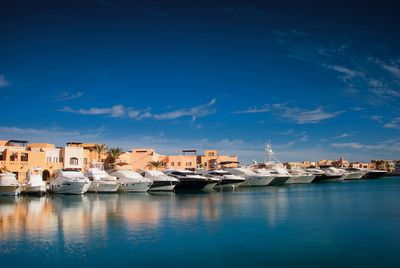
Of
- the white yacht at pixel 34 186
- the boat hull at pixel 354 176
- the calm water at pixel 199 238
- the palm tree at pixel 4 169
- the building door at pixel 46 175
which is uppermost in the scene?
the palm tree at pixel 4 169

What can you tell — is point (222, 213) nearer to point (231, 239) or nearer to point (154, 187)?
point (231, 239)

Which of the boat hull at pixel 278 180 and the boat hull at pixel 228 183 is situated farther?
the boat hull at pixel 278 180

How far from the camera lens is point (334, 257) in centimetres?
2025

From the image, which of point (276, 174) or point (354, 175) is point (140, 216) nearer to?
point (276, 174)

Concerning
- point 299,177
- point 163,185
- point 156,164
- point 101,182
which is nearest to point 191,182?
point 163,185

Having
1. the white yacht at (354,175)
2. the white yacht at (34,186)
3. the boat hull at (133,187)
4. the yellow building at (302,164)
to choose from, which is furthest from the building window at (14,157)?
the yellow building at (302,164)

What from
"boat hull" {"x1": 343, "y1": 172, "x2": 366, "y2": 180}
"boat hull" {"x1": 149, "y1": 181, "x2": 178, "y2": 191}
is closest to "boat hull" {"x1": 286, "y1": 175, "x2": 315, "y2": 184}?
"boat hull" {"x1": 343, "y1": 172, "x2": 366, "y2": 180}

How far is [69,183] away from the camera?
188 ft

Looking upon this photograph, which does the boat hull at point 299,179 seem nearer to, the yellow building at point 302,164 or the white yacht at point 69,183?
the white yacht at point 69,183

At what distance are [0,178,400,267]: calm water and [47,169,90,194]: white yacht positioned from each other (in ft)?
59.2

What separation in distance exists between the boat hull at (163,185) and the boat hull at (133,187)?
2700mm

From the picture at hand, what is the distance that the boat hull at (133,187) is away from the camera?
6272 centimetres

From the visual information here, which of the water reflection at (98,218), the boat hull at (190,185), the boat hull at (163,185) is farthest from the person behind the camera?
the boat hull at (190,185)

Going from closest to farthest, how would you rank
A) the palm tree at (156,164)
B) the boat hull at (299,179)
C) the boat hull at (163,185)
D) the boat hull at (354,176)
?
the boat hull at (163,185) < the palm tree at (156,164) < the boat hull at (299,179) < the boat hull at (354,176)
